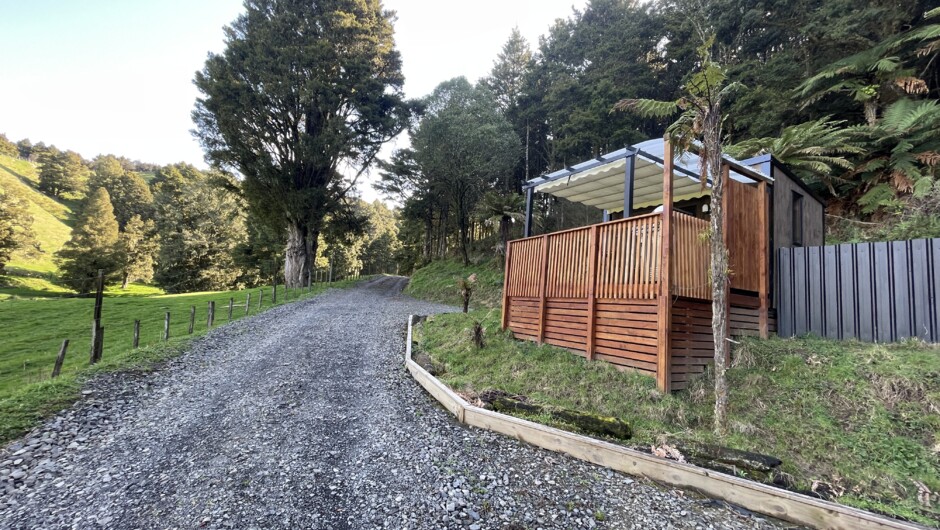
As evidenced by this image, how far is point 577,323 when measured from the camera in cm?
592

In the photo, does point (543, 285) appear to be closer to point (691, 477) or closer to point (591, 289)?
point (591, 289)

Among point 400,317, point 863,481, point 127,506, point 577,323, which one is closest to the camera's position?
point 127,506

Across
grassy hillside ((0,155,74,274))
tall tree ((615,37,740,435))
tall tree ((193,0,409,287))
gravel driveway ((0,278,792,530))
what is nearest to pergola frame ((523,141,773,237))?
tall tree ((615,37,740,435))

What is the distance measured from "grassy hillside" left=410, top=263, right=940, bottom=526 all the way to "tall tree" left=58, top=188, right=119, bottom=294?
3401 cm

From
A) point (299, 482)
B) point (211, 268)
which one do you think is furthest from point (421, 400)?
point (211, 268)

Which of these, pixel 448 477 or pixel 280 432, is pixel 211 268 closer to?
pixel 280 432

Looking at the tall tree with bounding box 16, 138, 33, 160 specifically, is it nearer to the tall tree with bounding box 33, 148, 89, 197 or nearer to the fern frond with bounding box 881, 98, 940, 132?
the tall tree with bounding box 33, 148, 89, 197

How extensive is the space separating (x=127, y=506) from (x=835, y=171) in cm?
1651

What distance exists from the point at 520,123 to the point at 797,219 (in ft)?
59.9

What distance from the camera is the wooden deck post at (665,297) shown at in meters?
4.45

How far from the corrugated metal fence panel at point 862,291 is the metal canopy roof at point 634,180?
169cm

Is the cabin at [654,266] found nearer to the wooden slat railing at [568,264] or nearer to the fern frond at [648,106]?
the wooden slat railing at [568,264]

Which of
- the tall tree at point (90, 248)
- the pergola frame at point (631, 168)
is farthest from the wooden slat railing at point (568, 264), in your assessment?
the tall tree at point (90, 248)

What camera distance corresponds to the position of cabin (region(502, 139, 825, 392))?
4.70m
